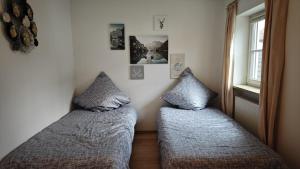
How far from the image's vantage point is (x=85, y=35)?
10.6ft

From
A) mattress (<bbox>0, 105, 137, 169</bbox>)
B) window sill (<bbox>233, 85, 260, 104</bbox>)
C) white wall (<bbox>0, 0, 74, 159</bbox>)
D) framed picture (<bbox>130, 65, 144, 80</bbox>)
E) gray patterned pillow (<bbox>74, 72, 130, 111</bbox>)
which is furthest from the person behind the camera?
framed picture (<bbox>130, 65, 144, 80</bbox>)

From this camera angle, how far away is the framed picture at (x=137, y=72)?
3291 mm

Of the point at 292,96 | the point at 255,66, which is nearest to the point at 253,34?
the point at 255,66

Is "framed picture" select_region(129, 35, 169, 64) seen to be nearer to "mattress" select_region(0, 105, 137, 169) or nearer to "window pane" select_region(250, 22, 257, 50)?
"mattress" select_region(0, 105, 137, 169)

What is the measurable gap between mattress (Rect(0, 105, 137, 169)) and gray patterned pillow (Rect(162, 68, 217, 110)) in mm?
913

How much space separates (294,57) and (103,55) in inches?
102

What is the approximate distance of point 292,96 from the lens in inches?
65.5

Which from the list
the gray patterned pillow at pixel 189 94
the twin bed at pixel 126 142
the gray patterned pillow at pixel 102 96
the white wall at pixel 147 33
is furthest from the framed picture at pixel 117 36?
the gray patterned pillow at pixel 189 94

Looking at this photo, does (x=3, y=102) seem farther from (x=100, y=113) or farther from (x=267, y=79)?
(x=267, y=79)

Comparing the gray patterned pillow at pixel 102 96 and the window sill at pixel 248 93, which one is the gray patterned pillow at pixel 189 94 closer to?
the window sill at pixel 248 93

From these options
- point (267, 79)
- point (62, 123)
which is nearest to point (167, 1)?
point (267, 79)

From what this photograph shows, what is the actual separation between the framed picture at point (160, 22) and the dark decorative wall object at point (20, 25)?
5.80ft

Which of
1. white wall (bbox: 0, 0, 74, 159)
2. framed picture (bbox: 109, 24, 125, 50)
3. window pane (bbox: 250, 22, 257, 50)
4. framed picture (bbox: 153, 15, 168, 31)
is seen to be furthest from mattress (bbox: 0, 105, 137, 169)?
window pane (bbox: 250, 22, 257, 50)

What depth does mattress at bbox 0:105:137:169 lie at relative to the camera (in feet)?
5.10
